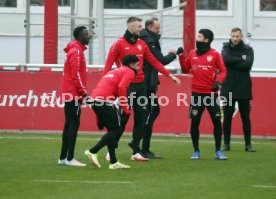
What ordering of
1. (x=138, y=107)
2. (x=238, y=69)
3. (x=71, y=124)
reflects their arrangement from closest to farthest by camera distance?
(x=71, y=124) < (x=138, y=107) < (x=238, y=69)

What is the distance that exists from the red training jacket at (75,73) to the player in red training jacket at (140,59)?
81 centimetres

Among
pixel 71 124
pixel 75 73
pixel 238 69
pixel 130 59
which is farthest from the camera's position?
pixel 238 69

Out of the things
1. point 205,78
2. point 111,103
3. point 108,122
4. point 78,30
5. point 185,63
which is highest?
point 78,30

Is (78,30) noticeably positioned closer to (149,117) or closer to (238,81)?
(149,117)

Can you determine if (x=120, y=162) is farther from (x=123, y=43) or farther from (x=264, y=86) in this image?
(x=264, y=86)

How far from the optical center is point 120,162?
52.9 ft

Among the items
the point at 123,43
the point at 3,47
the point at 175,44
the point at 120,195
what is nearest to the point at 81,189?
the point at 120,195

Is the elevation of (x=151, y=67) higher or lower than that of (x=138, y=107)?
higher

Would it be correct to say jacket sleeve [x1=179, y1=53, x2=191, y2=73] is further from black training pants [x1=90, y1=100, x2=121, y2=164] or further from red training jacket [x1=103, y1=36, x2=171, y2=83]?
black training pants [x1=90, y1=100, x2=121, y2=164]

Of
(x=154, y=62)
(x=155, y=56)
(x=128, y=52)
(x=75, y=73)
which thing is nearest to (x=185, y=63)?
(x=155, y=56)

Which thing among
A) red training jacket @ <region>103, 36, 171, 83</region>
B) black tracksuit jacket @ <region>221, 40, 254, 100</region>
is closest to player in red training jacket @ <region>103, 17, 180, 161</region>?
red training jacket @ <region>103, 36, 171, 83</region>

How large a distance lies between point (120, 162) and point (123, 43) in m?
1.82

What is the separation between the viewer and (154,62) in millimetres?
16516

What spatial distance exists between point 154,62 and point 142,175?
2.56 metres
